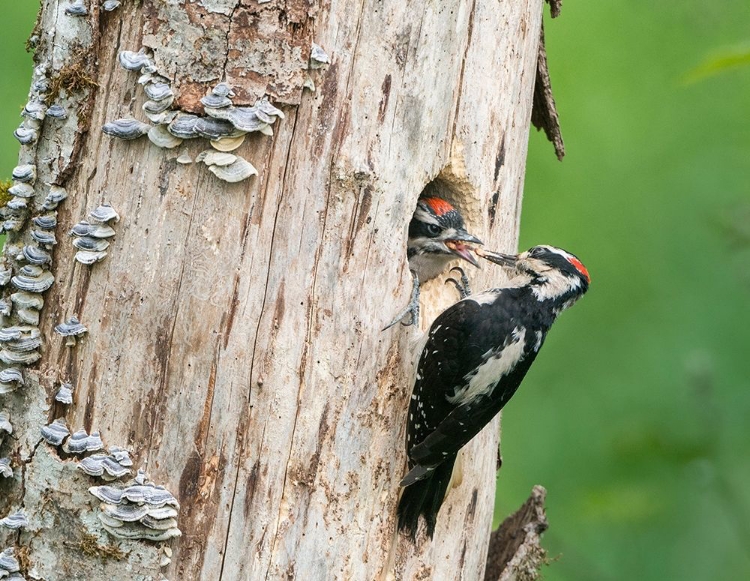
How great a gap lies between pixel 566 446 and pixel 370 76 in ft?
13.1

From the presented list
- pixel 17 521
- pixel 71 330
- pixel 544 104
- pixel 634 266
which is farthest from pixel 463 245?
pixel 634 266

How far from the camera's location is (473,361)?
12.3ft

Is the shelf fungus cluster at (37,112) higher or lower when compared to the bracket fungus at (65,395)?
higher

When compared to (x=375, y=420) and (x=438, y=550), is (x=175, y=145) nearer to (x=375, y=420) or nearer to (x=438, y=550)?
(x=375, y=420)

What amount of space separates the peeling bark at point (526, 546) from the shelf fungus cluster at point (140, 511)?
5.50 ft

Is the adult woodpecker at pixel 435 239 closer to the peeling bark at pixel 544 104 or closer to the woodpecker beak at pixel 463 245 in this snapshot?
the woodpecker beak at pixel 463 245

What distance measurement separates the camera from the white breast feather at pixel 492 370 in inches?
145

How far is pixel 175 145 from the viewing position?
3.04 metres

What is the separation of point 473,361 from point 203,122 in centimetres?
146

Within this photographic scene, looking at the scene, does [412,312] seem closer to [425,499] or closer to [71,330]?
[425,499]

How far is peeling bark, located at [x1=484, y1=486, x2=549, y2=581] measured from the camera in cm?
411

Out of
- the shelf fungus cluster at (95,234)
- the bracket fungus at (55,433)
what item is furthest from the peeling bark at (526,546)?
the shelf fungus cluster at (95,234)

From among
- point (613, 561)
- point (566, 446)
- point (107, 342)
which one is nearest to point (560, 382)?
point (566, 446)

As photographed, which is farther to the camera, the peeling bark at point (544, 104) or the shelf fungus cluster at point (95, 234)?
the peeling bark at point (544, 104)
